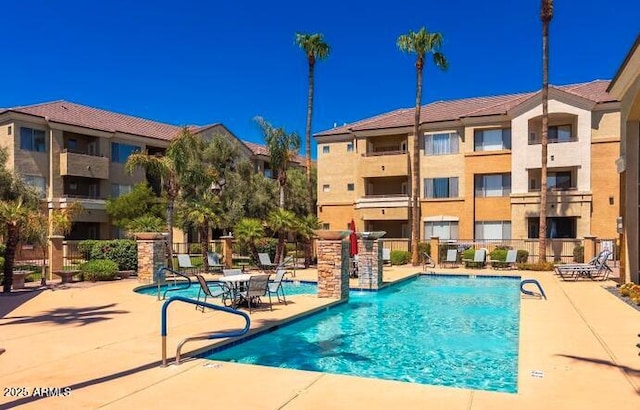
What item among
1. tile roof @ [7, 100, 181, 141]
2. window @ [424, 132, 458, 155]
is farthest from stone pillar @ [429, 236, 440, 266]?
tile roof @ [7, 100, 181, 141]

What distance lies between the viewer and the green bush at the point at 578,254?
92.9ft

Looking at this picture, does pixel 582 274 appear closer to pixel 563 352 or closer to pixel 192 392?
pixel 563 352

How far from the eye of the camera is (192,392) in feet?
19.5

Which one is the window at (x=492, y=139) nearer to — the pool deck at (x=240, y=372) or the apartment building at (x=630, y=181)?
the apartment building at (x=630, y=181)

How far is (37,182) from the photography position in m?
35.7

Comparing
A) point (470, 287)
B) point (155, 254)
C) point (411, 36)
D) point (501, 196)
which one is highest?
point (411, 36)

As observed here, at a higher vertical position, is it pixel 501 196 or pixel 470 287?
pixel 501 196

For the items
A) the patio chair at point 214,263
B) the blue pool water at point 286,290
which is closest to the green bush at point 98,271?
the blue pool water at point 286,290

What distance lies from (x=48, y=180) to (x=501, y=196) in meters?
32.8

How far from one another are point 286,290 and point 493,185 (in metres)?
21.7

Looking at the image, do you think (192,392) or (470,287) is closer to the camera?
(192,392)

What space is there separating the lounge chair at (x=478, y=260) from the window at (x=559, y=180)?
9.04 metres

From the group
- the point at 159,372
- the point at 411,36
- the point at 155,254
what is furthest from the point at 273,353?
the point at 411,36

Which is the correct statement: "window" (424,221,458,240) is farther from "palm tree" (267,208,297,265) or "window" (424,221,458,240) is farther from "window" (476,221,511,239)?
"palm tree" (267,208,297,265)
